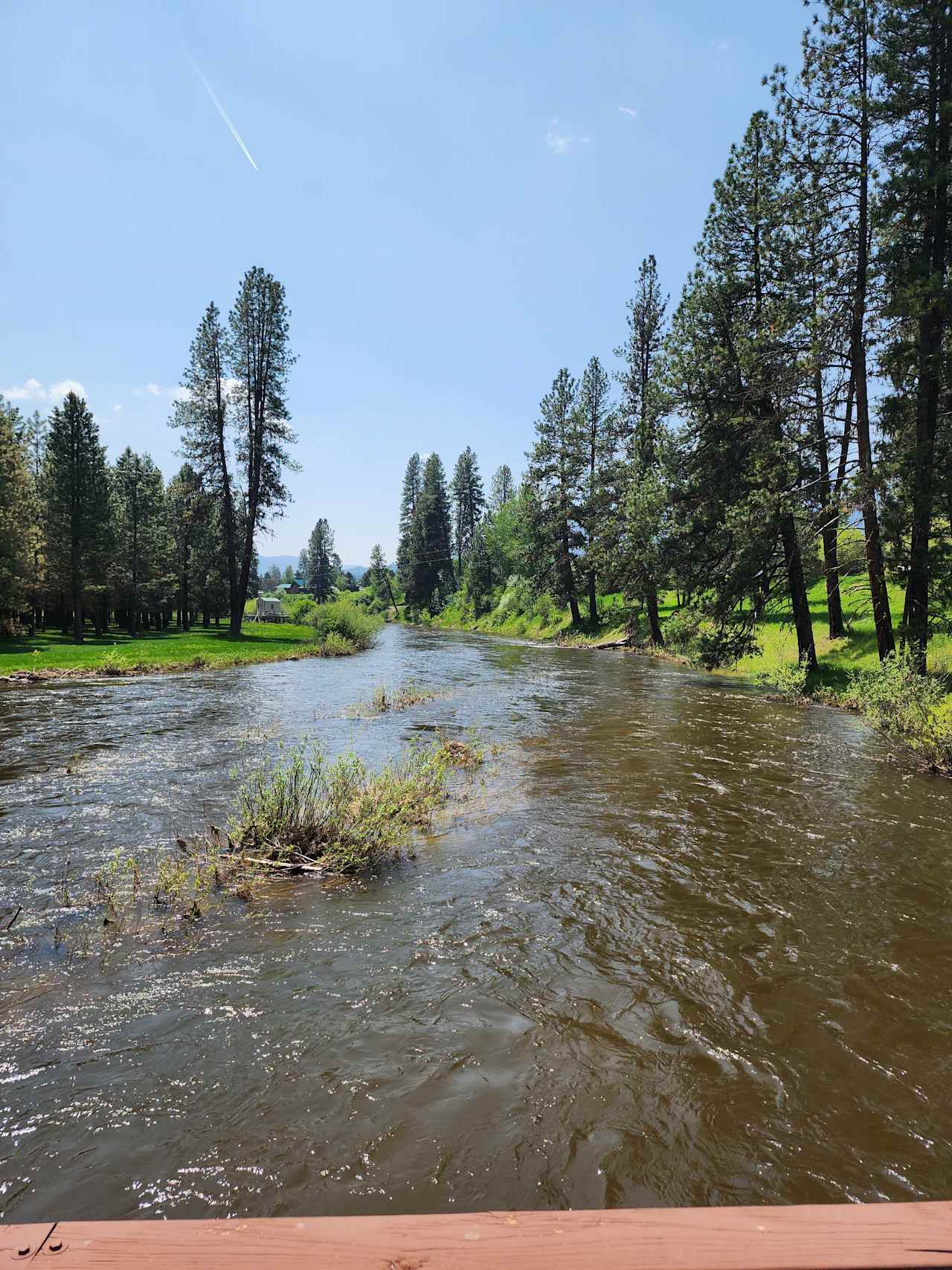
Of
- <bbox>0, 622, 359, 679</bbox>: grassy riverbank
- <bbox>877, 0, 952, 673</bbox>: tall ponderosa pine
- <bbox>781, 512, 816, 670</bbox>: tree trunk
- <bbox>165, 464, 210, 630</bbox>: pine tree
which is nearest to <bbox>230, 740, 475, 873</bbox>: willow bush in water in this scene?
<bbox>877, 0, 952, 673</bbox>: tall ponderosa pine

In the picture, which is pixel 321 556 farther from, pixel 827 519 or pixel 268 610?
pixel 827 519

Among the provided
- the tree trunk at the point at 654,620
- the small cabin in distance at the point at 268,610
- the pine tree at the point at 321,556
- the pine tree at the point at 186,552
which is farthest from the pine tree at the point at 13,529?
the pine tree at the point at 321,556

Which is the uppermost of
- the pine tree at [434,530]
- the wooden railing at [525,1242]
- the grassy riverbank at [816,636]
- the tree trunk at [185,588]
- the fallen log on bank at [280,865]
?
the pine tree at [434,530]

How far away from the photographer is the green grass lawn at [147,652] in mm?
21953

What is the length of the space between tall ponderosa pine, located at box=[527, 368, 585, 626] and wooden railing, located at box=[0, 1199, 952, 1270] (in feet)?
147

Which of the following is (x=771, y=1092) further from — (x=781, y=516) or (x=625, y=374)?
(x=625, y=374)

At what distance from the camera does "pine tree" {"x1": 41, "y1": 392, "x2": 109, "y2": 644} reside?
109 feet

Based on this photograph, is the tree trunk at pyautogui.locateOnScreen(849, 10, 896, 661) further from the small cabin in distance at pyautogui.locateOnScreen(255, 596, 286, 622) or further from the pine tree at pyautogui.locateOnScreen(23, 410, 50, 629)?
the small cabin in distance at pyautogui.locateOnScreen(255, 596, 286, 622)

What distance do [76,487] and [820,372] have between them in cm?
3468

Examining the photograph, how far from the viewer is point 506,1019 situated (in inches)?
163

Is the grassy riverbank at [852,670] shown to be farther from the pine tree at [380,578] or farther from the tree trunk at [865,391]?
the pine tree at [380,578]

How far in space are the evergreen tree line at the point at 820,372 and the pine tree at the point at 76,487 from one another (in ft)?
93.3

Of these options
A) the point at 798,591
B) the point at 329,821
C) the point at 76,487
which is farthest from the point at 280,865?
the point at 76,487

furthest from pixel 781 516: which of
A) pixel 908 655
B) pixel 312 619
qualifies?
pixel 312 619
